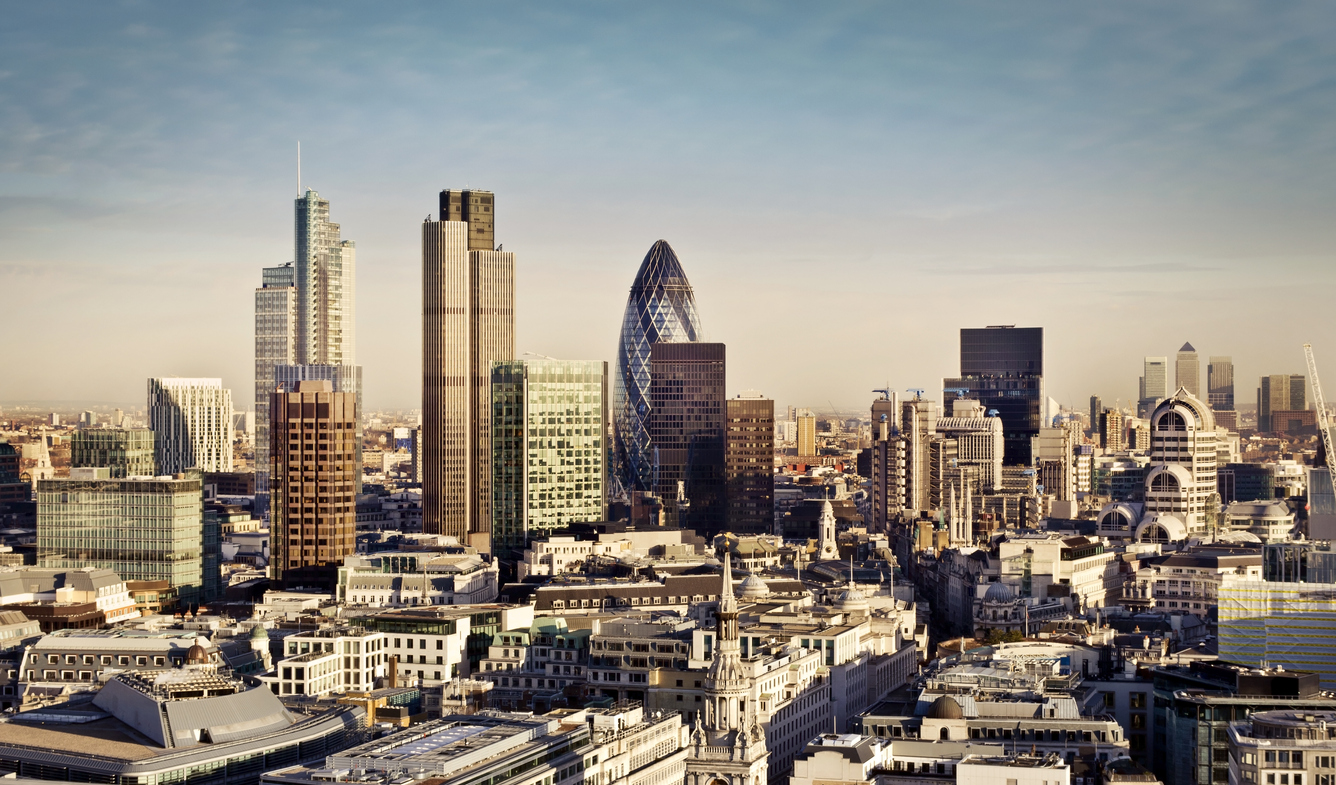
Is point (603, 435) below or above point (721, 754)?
above

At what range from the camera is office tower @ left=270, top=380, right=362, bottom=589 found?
171 metres

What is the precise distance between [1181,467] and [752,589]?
244 feet

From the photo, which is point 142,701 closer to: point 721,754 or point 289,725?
point 289,725

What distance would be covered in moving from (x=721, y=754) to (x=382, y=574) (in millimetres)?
69882

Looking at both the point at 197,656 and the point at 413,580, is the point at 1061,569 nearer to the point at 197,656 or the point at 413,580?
the point at 413,580

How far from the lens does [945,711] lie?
89375 millimetres

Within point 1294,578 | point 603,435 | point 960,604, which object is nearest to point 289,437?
point 603,435

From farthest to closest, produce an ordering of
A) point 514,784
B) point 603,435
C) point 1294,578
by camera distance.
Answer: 1. point 603,435
2. point 1294,578
3. point 514,784

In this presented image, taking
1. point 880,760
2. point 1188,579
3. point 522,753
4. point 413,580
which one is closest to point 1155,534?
point 1188,579

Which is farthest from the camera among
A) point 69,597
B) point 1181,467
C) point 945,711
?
point 1181,467

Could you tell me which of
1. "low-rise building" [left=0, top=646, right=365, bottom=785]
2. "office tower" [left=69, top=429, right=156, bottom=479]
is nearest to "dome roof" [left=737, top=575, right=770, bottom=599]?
"low-rise building" [left=0, top=646, right=365, bottom=785]

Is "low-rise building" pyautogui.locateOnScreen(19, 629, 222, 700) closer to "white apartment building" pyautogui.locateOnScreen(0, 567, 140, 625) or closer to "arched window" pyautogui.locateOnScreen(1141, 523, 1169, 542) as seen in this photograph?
"white apartment building" pyautogui.locateOnScreen(0, 567, 140, 625)

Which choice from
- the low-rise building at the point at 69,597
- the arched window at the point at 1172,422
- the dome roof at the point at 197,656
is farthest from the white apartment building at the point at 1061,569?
the dome roof at the point at 197,656

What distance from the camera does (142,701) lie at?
8212cm
